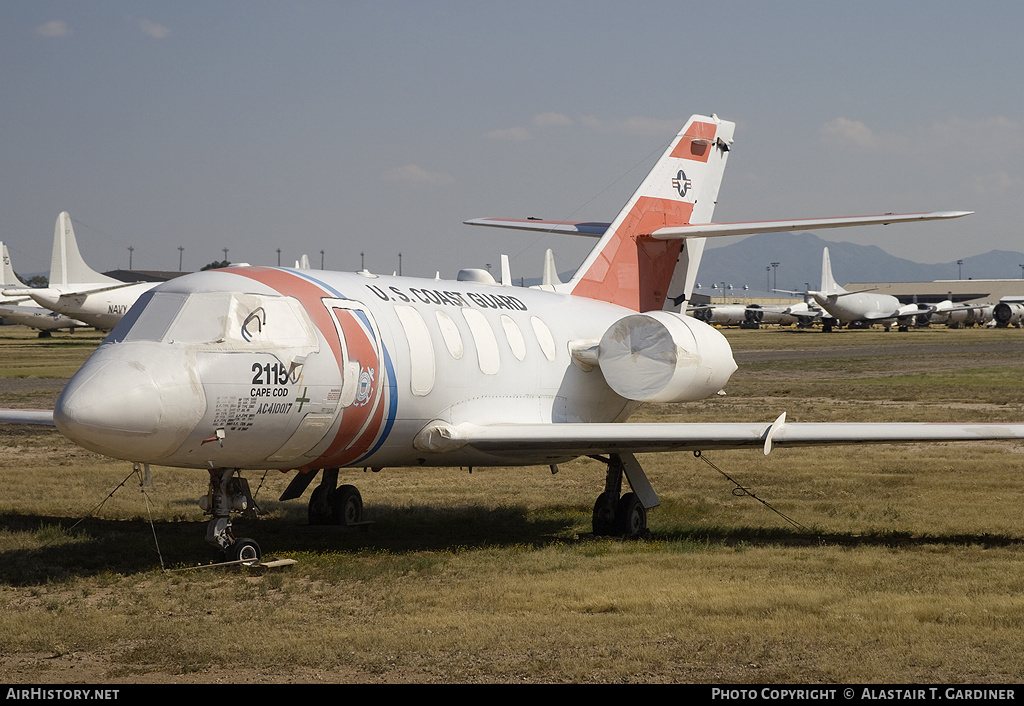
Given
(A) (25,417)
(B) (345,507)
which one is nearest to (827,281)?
(B) (345,507)

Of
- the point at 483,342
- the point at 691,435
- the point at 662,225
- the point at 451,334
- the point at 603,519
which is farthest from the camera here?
the point at 662,225

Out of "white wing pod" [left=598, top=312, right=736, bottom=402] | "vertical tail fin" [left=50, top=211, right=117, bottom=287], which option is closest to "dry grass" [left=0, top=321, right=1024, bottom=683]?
"white wing pod" [left=598, top=312, right=736, bottom=402]

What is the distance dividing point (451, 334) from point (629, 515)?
300 cm

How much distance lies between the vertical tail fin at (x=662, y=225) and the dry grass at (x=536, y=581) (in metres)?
A: 3.03

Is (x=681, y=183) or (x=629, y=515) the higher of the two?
(x=681, y=183)

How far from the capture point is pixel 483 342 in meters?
13.1

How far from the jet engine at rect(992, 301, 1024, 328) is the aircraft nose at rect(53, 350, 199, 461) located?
10059 cm

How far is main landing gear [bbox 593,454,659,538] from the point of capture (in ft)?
43.7

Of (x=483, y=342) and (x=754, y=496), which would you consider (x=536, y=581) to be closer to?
(x=483, y=342)

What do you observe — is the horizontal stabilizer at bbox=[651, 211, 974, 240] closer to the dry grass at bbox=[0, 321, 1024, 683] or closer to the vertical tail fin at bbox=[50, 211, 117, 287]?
Answer: the dry grass at bbox=[0, 321, 1024, 683]

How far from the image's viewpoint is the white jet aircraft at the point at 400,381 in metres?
9.68

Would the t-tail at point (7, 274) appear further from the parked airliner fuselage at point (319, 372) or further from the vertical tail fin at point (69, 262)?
the parked airliner fuselage at point (319, 372)

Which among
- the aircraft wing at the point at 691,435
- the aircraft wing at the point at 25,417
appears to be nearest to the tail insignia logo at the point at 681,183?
the aircraft wing at the point at 691,435
